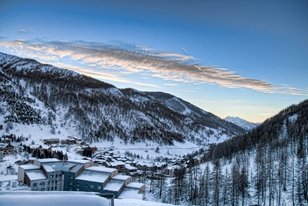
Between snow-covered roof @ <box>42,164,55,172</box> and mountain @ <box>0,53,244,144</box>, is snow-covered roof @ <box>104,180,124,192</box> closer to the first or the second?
snow-covered roof @ <box>42,164,55,172</box>

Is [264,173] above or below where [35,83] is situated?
below

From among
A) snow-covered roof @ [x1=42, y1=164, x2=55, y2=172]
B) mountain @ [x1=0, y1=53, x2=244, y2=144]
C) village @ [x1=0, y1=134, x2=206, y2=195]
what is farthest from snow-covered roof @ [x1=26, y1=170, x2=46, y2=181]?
mountain @ [x1=0, y1=53, x2=244, y2=144]

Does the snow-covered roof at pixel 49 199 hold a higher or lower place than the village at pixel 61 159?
higher

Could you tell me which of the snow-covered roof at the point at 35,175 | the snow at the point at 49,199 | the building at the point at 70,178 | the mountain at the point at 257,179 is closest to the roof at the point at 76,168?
the building at the point at 70,178

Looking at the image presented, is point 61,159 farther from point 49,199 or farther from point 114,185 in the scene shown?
point 49,199

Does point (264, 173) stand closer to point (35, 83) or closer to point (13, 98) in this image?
point (13, 98)

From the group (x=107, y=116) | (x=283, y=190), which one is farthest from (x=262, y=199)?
(x=107, y=116)

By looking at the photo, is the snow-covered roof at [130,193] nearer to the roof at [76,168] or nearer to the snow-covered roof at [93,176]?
the snow-covered roof at [93,176]
